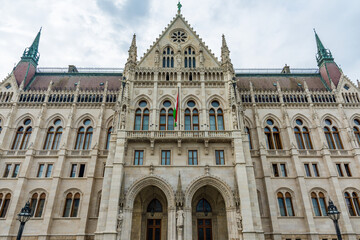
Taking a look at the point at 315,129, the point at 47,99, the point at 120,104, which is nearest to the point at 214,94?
the point at 120,104

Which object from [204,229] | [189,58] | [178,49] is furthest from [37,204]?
[189,58]

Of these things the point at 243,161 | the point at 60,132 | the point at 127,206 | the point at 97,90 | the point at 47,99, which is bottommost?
the point at 127,206

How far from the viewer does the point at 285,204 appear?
2825 centimetres

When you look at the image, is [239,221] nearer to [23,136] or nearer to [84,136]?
[84,136]

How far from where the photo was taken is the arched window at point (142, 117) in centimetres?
2694

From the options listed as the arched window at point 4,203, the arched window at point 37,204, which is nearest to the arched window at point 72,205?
the arched window at point 37,204

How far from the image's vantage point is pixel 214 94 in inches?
1121

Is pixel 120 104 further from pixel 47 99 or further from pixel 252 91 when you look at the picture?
pixel 252 91

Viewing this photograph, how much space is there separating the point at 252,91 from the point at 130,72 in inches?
716

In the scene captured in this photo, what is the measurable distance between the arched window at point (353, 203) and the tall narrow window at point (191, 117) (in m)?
21.1

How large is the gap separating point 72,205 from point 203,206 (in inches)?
619

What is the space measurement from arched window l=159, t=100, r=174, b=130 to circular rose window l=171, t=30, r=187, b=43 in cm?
968

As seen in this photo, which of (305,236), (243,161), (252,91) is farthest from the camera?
(252,91)

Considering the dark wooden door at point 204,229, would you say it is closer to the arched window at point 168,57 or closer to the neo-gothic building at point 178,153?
the neo-gothic building at point 178,153
